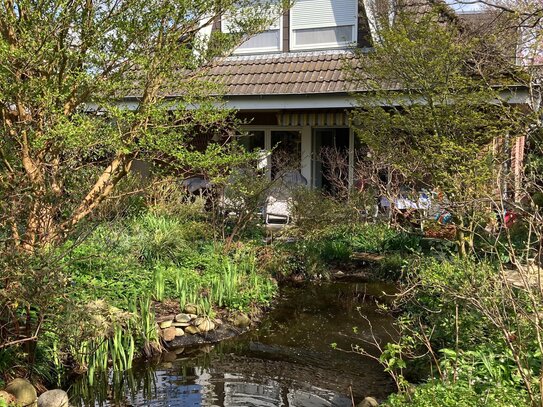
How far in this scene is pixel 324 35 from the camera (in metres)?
12.9

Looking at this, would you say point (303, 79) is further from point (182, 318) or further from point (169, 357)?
point (169, 357)

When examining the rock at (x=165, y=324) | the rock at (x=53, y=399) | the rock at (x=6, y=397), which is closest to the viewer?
the rock at (x=6, y=397)

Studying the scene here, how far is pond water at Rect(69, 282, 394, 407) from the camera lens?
528 cm

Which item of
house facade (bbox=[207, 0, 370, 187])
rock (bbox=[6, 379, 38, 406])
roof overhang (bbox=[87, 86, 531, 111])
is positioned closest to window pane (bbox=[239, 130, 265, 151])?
house facade (bbox=[207, 0, 370, 187])

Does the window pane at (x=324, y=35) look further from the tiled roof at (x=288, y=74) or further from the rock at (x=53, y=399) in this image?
the rock at (x=53, y=399)

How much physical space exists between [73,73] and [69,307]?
230cm

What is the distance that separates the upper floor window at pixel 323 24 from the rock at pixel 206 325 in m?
7.79

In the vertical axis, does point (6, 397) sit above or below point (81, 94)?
below

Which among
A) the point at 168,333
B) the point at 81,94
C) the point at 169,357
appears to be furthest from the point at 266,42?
the point at 169,357

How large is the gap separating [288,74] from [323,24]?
158cm

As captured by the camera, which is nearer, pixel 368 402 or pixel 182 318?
pixel 368 402

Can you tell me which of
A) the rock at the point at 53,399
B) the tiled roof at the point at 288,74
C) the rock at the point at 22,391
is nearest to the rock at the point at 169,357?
the rock at the point at 53,399

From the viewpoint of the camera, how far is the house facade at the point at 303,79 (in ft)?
38.9

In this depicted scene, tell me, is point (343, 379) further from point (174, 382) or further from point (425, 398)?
point (425, 398)
